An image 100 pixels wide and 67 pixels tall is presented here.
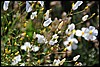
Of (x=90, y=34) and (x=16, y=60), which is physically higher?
(x=90, y=34)

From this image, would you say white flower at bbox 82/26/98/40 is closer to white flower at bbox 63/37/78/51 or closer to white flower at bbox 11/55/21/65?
white flower at bbox 63/37/78/51

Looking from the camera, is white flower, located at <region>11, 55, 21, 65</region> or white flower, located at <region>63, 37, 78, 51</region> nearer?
white flower, located at <region>11, 55, 21, 65</region>

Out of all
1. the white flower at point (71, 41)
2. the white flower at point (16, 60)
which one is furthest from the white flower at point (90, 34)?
the white flower at point (16, 60)

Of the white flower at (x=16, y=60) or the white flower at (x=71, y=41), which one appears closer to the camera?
the white flower at (x=16, y=60)

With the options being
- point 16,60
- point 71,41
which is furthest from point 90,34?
point 16,60

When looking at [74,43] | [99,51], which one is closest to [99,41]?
[99,51]

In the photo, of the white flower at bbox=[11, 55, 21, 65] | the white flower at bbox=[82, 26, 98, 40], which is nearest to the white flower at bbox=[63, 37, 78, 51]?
the white flower at bbox=[82, 26, 98, 40]

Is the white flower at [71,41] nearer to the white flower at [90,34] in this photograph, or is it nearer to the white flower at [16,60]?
the white flower at [90,34]

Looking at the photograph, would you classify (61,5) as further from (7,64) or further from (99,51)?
(7,64)

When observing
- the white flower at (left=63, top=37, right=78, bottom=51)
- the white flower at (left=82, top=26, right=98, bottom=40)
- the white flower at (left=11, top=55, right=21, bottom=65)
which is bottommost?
the white flower at (left=11, top=55, right=21, bottom=65)

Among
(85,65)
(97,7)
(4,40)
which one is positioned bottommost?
(85,65)

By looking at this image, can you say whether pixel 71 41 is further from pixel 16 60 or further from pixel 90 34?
pixel 16 60
